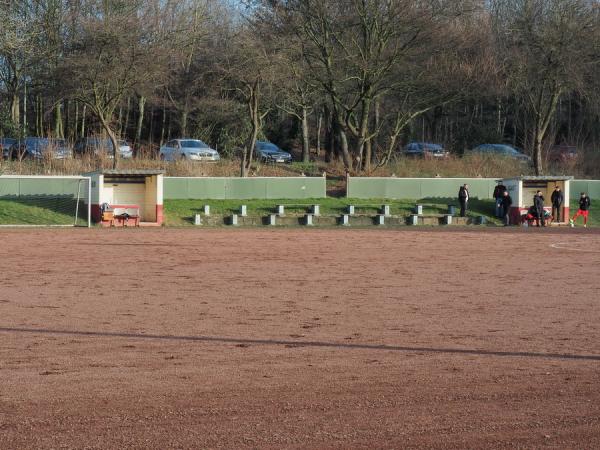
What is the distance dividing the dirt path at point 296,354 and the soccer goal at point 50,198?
53.1 feet

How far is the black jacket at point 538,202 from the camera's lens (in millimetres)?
44484

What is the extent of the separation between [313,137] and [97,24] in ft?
110

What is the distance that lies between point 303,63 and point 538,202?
51.6 ft

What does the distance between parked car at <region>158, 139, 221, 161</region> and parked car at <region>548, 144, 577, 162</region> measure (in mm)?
21717

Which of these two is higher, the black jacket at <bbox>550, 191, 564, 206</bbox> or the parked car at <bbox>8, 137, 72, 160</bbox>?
the parked car at <bbox>8, 137, 72, 160</bbox>

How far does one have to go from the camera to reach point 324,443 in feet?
26.7

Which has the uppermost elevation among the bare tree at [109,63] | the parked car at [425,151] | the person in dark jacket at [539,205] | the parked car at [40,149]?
the bare tree at [109,63]

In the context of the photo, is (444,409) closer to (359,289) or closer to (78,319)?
(78,319)

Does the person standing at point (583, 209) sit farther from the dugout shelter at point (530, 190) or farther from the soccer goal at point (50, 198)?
the soccer goal at point (50, 198)

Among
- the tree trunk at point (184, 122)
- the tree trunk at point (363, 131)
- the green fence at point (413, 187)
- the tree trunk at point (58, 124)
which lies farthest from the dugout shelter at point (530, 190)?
the tree trunk at point (58, 124)

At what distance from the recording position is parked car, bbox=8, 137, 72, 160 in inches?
1977

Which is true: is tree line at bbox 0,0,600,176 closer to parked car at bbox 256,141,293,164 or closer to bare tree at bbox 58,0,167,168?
bare tree at bbox 58,0,167,168

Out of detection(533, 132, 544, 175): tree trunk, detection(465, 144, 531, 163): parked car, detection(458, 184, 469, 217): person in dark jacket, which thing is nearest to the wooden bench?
detection(458, 184, 469, 217): person in dark jacket

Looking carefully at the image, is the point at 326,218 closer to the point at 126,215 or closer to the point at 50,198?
the point at 126,215
